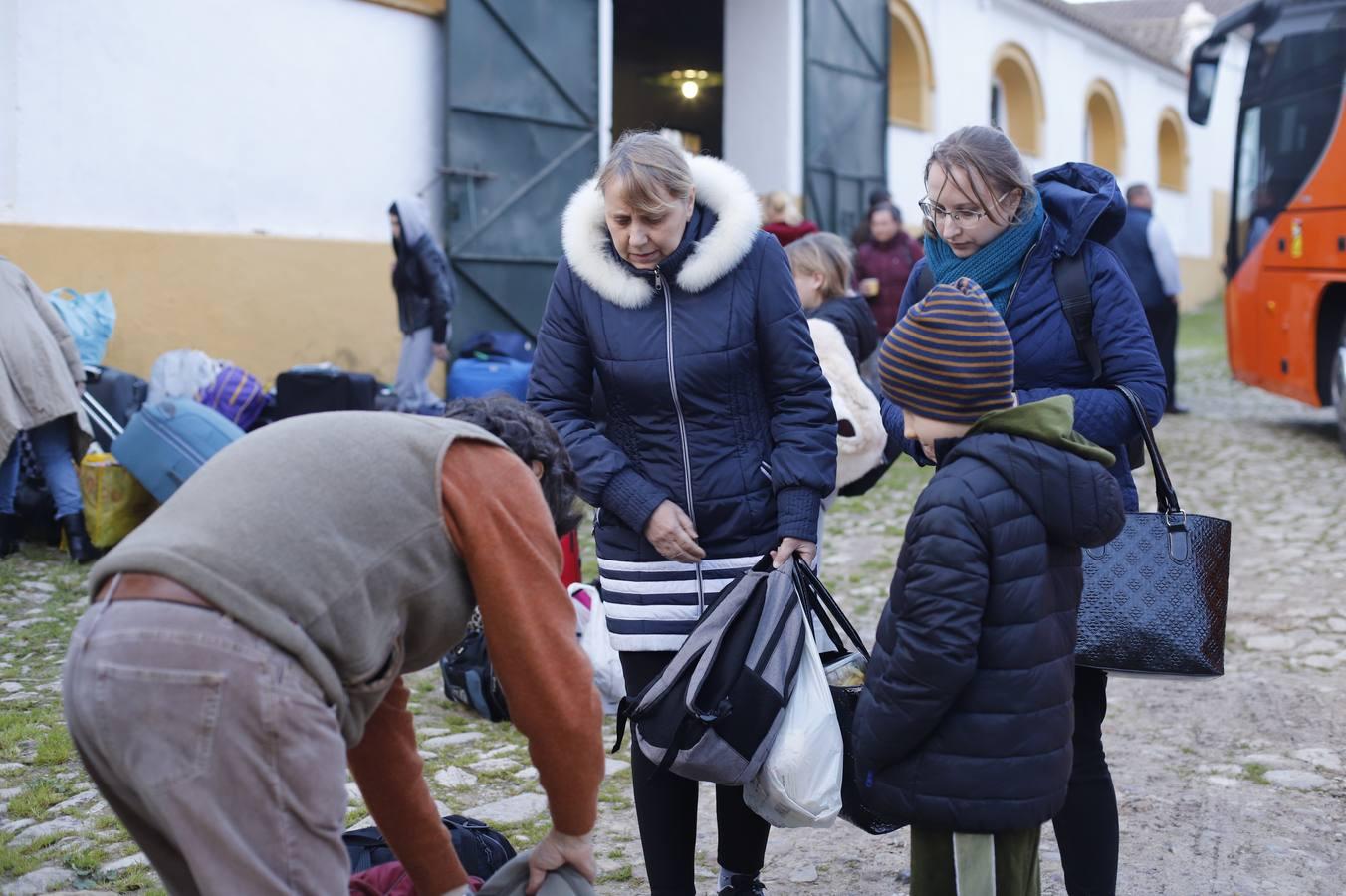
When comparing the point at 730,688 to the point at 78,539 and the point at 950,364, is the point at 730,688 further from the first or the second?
the point at 78,539

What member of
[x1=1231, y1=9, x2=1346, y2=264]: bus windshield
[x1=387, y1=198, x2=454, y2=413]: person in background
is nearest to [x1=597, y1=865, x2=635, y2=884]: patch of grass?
[x1=387, y1=198, x2=454, y2=413]: person in background

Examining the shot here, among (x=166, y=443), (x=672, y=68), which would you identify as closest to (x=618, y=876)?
(x=166, y=443)

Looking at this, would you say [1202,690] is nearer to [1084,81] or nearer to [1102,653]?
[1102,653]

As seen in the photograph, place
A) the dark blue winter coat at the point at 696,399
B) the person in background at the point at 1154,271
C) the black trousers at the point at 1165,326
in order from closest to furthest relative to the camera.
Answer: the dark blue winter coat at the point at 696,399 < the person in background at the point at 1154,271 < the black trousers at the point at 1165,326

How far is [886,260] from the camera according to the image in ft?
33.3

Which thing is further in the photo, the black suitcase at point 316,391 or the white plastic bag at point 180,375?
the black suitcase at point 316,391

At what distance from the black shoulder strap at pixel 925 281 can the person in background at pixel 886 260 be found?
6.80m

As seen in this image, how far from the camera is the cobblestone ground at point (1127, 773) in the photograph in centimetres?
353

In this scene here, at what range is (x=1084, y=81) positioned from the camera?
22766 mm

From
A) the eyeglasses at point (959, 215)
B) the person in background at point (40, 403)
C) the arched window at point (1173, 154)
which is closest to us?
the eyeglasses at point (959, 215)

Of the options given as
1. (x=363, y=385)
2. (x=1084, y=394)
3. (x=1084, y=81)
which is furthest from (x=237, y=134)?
(x=1084, y=81)

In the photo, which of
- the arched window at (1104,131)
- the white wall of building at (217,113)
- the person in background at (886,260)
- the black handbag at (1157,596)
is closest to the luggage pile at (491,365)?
the white wall of building at (217,113)

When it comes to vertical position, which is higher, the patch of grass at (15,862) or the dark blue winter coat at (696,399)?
the dark blue winter coat at (696,399)

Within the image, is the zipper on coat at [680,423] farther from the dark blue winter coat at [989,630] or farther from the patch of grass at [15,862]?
the patch of grass at [15,862]
